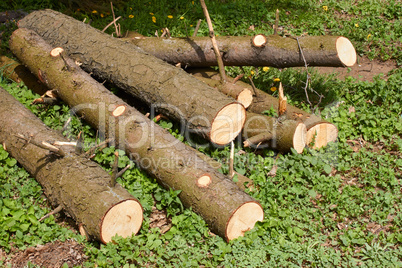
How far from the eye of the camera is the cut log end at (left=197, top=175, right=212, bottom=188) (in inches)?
152

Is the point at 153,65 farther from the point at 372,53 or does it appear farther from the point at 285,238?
the point at 372,53

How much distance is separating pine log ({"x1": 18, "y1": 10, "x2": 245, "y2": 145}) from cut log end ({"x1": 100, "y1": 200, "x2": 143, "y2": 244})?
3.82 ft

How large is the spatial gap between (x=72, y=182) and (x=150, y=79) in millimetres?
1563

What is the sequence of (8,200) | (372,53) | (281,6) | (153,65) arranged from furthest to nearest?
(281,6), (372,53), (153,65), (8,200)

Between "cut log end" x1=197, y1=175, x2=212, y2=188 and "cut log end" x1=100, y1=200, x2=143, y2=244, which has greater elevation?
"cut log end" x1=197, y1=175, x2=212, y2=188

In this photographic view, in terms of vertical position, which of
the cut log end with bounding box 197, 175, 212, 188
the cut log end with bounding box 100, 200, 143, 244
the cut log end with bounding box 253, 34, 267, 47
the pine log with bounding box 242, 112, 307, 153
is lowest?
the cut log end with bounding box 100, 200, 143, 244

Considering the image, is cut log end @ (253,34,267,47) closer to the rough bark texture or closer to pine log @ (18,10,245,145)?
pine log @ (18,10,245,145)

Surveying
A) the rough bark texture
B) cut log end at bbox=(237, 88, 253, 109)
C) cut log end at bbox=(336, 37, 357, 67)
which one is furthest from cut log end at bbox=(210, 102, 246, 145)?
the rough bark texture

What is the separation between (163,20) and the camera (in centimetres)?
718

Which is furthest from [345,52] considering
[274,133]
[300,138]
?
[274,133]

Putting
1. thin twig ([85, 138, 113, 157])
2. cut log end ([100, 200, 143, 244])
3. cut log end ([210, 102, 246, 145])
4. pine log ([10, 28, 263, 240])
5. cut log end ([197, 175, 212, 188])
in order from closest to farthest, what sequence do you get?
cut log end ([100, 200, 143, 244]), pine log ([10, 28, 263, 240]), cut log end ([197, 175, 212, 188]), thin twig ([85, 138, 113, 157]), cut log end ([210, 102, 246, 145])

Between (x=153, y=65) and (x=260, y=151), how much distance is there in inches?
65.5

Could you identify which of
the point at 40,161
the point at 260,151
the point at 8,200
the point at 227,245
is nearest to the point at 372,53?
the point at 260,151

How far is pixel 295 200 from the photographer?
4.26 m
